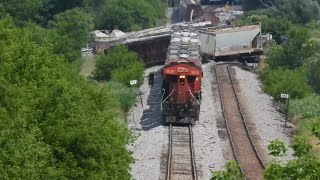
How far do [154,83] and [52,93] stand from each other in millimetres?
27437

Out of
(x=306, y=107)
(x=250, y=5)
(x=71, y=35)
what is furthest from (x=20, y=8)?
(x=306, y=107)

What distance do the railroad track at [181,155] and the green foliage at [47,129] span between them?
15.9 feet

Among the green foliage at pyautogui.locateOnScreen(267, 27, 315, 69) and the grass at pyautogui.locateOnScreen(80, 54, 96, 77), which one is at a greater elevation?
the green foliage at pyautogui.locateOnScreen(267, 27, 315, 69)

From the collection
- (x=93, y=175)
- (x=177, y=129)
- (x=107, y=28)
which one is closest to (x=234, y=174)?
(x=93, y=175)

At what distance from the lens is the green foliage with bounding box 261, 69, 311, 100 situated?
4003 cm

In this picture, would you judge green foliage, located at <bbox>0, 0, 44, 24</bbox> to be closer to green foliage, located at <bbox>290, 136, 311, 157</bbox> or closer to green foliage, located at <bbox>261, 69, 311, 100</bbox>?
green foliage, located at <bbox>261, 69, 311, 100</bbox>

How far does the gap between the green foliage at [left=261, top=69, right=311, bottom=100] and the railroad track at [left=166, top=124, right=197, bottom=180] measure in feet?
30.3

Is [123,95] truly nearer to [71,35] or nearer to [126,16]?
[71,35]

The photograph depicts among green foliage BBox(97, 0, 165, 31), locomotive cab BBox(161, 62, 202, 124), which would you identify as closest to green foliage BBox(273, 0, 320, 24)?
green foliage BBox(97, 0, 165, 31)

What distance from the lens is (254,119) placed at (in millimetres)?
35344

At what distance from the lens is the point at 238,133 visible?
32219mm

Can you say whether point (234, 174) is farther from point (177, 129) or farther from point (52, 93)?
point (177, 129)

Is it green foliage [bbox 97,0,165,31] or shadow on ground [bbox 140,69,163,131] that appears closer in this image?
shadow on ground [bbox 140,69,163,131]

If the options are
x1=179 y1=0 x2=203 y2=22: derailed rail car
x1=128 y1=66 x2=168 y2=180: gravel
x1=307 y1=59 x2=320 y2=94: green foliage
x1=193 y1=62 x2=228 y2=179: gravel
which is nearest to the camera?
x1=128 y1=66 x2=168 y2=180: gravel
